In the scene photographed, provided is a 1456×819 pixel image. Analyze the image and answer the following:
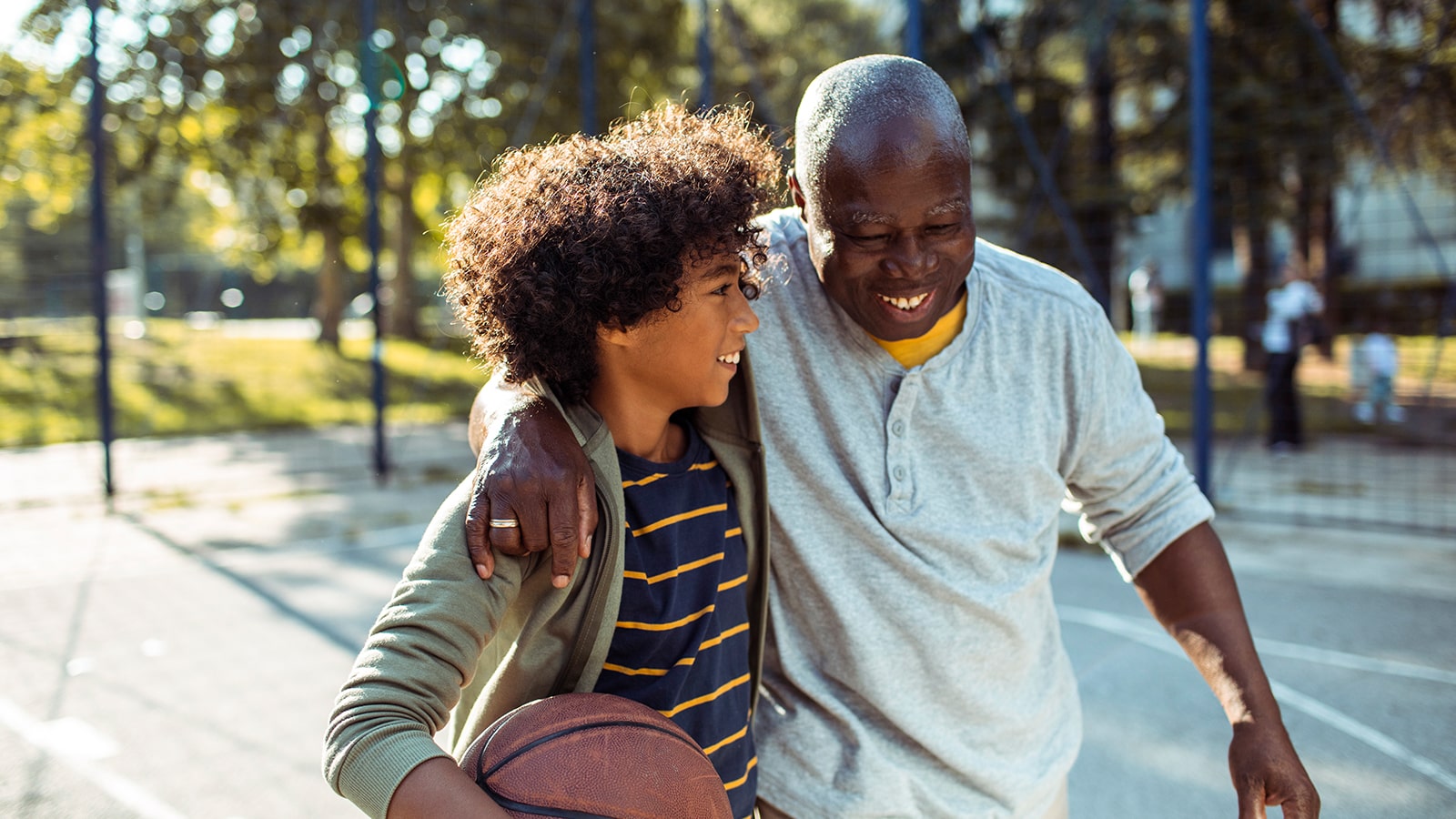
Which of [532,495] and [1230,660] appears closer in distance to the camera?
[532,495]

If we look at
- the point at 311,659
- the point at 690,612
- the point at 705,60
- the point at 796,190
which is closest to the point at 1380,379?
the point at 705,60

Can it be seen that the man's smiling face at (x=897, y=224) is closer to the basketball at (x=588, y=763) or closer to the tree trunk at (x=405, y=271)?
the basketball at (x=588, y=763)

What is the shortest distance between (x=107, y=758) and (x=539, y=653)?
273 cm

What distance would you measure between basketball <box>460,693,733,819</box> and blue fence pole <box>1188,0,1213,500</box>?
6.16 meters

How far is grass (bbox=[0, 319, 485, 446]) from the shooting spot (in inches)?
472

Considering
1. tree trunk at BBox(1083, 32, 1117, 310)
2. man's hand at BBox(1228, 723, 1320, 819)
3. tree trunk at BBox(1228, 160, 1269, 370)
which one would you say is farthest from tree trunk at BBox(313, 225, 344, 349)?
man's hand at BBox(1228, 723, 1320, 819)

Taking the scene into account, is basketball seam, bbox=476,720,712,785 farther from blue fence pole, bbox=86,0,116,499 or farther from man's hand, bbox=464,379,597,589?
blue fence pole, bbox=86,0,116,499

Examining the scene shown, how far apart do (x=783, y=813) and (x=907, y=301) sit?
795 mm

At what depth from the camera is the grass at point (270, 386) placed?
11797 mm

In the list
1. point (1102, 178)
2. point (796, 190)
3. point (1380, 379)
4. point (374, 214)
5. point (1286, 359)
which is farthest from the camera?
point (1102, 178)

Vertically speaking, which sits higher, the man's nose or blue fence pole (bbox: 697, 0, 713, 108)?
blue fence pole (bbox: 697, 0, 713, 108)

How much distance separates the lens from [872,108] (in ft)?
5.39

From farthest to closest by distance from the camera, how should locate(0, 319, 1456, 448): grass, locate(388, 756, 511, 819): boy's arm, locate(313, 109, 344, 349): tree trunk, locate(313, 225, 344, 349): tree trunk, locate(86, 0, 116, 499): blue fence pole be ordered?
locate(313, 225, 344, 349): tree trunk → locate(313, 109, 344, 349): tree trunk → locate(0, 319, 1456, 448): grass → locate(86, 0, 116, 499): blue fence pole → locate(388, 756, 511, 819): boy's arm

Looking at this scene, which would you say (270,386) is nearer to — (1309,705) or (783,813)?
(1309,705)
